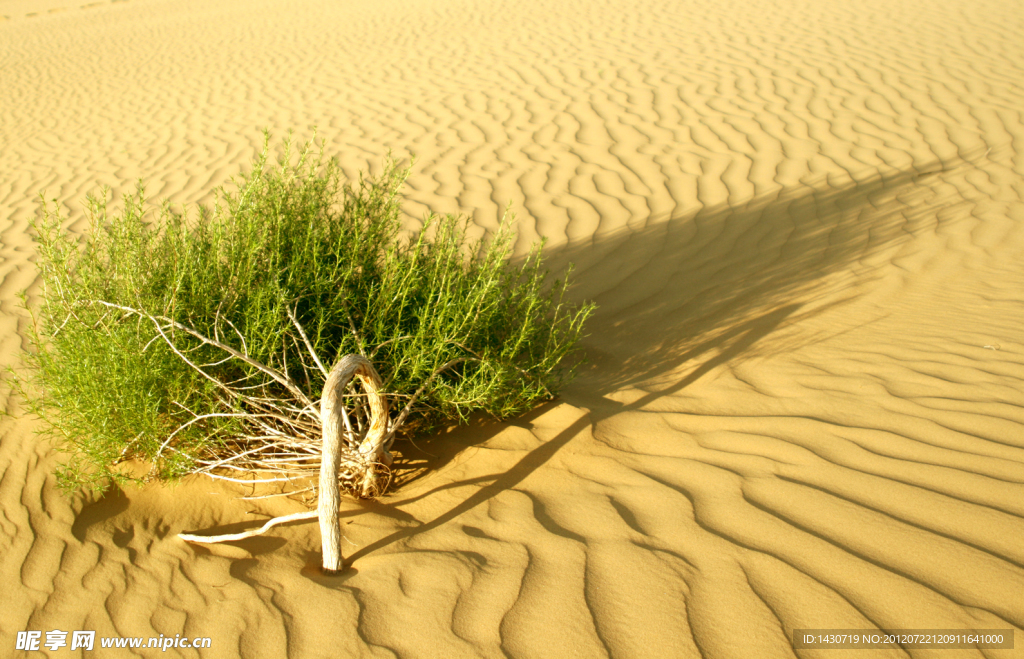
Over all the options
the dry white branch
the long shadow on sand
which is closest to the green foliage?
the dry white branch

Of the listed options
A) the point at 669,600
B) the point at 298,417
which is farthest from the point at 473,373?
the point at 669,600

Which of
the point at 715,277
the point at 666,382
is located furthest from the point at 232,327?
the point at 715,277

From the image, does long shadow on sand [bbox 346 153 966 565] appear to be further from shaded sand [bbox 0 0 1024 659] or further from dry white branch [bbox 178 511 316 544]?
dry white branch [bbox 178 511 316 544]

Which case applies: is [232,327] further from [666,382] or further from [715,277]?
[715,277]

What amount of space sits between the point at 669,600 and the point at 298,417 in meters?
1.47

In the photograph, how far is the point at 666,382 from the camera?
3.25 meters

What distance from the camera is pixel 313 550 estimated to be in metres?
2.34

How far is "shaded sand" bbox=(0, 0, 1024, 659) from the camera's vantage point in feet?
6.33

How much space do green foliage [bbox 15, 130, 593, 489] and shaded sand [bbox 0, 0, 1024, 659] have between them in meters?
0.27

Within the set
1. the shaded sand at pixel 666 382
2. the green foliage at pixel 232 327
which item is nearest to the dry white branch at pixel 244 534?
the shaded sand at pixel 666 382

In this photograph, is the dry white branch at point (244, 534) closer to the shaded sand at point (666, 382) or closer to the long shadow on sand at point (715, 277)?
the shaded sand at point (666, 382)

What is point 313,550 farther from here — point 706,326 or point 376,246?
point 706,326

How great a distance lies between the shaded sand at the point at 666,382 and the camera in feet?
6.33

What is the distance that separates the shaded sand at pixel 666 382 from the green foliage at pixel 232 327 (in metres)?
0.27
